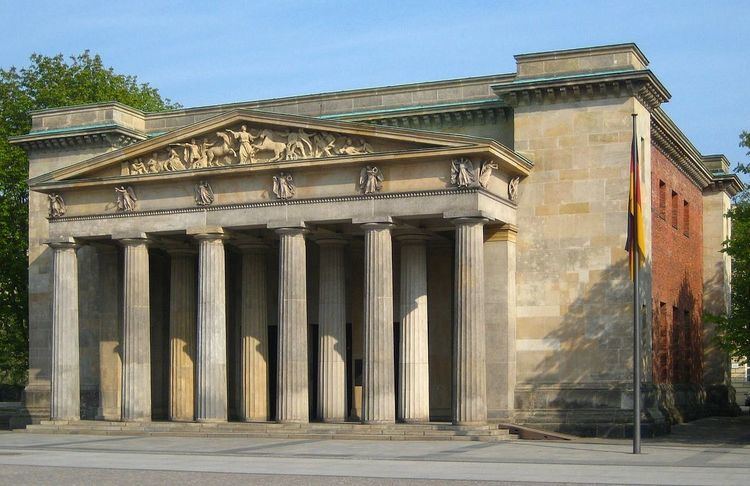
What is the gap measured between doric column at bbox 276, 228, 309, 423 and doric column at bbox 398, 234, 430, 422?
382 cm

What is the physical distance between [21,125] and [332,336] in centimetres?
3392

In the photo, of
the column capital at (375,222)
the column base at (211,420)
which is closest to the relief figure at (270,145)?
the column capital at (375,222)

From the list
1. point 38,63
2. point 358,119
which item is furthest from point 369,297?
point 38,63

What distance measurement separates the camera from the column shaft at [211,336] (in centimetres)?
4944

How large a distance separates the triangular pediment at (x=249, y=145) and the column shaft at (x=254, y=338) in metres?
4.98

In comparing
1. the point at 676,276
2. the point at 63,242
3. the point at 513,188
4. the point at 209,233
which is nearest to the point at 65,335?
the point at 63,242

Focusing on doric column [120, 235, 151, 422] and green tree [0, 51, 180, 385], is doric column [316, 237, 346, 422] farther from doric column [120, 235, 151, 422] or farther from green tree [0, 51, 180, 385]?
green tree [0, 51, 180, 385]

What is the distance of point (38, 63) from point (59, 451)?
44.4m

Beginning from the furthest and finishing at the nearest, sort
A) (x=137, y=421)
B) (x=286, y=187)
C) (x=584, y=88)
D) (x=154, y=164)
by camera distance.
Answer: (x=154, y=164), (x=137, y=421), (x=286, y=187), (x=584, y=88)

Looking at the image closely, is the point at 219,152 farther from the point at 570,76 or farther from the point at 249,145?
the point at 570,76

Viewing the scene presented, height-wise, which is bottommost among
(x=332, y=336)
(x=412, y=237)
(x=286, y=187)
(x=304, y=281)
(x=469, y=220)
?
(x=332, y=336)

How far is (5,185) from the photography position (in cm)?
7244

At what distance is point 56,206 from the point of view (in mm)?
52938

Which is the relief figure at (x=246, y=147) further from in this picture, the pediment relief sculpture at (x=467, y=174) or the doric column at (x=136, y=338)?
the pediment relief sculpture at (x=467, y=174)
